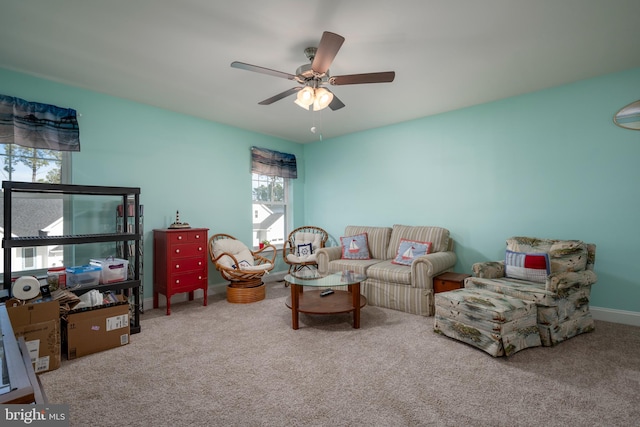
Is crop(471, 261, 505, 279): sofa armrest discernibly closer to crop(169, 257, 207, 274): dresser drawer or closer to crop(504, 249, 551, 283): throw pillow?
crop(504, 249, 551, 283): throw pillow

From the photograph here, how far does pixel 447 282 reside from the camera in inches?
134

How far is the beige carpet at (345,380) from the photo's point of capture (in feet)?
5.68

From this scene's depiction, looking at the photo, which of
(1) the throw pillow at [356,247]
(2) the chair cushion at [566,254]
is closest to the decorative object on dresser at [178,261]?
(1) the throw pillow at [356,247]

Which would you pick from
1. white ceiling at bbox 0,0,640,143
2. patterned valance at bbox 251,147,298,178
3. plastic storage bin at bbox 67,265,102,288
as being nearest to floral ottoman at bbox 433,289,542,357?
white ceiling at bbox 0,0,640,143

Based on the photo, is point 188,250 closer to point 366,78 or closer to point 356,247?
point 356,247

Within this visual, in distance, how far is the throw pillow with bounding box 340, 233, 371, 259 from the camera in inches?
176

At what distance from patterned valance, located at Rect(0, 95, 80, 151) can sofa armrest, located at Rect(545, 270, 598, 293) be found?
192 inches

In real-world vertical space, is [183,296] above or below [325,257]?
below

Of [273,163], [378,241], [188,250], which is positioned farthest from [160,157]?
[378,241]

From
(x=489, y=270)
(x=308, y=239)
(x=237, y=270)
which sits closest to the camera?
(x=489, y=270)

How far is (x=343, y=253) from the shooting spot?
4586 millimetres

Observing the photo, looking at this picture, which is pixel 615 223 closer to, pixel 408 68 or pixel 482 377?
pixel 482 377

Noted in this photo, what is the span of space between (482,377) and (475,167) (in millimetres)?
2745

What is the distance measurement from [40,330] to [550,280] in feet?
13.7
